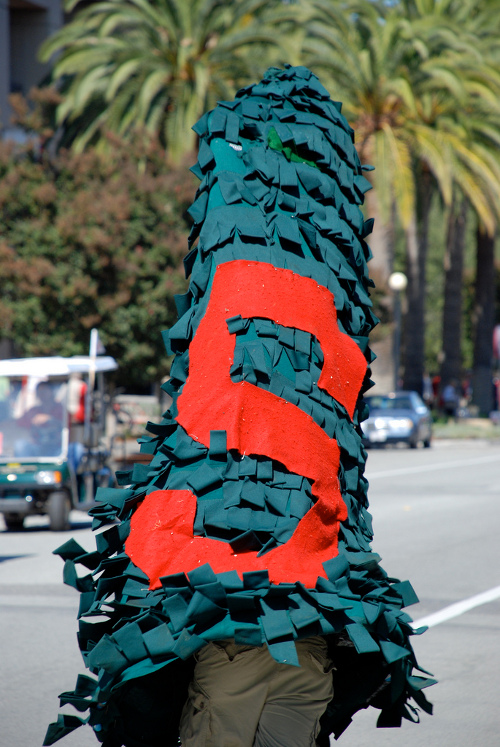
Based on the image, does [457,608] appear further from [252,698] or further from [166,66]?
[166,66]

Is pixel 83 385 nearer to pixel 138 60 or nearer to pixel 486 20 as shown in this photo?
pixel 138 60

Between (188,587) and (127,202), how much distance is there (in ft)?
60.4

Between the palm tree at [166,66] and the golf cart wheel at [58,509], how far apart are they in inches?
440

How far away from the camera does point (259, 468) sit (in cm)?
212

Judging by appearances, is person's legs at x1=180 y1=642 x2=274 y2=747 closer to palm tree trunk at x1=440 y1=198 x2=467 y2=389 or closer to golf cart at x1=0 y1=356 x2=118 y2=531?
golf cart at x1=0 y1=356 x2=118 y2=531

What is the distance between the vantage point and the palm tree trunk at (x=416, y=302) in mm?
30359

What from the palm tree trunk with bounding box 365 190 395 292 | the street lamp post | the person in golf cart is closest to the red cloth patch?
the person in golf cart

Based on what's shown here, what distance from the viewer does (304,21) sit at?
76.8 feet

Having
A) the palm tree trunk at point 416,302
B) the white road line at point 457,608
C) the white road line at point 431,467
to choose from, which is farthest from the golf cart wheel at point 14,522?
the palm tree trunk at point 416,302

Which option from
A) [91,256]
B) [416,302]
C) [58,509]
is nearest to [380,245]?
[416,302]

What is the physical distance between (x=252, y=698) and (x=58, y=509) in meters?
9.77

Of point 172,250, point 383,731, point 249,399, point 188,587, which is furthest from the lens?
point 172,250

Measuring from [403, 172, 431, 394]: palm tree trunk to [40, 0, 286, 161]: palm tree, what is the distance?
950 centimetres

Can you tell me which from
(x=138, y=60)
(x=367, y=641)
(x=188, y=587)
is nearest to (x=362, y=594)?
(x=367, y=641)
